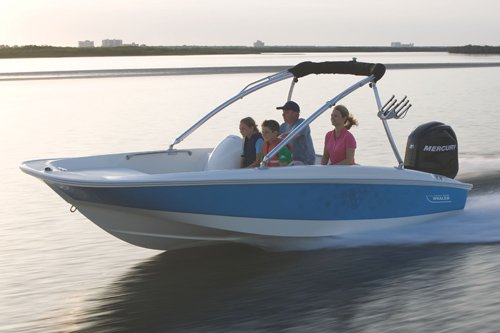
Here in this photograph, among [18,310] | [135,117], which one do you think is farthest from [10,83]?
[18,310]

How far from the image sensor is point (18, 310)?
6.52 meters

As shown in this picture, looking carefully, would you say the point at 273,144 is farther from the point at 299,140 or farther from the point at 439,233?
the point at 439,233

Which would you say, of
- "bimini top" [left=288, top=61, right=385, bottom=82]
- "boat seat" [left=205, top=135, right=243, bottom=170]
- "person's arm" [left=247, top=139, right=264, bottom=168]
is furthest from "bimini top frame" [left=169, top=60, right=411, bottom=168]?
"person's arm" [left=247, top=139, right=264, bottom=168]

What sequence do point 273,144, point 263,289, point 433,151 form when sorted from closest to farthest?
point 263,289 < point 273,144 < point 433,151

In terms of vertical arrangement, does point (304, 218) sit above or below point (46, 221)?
above

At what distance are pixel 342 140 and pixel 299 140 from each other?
425mm

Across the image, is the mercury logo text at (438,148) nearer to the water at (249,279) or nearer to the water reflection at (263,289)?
the water at (249,279)

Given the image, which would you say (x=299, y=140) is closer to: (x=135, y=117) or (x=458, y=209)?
(x=458, y=209)

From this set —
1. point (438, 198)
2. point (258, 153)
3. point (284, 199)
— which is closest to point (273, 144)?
point (258, 153)

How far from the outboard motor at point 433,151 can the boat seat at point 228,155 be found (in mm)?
1763

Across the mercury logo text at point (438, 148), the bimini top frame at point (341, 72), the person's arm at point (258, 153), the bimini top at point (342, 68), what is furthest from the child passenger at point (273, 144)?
the mercury logo text at point (438, 148)

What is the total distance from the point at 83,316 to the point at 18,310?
1.59 ft

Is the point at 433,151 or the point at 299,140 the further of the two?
the point at 433,151

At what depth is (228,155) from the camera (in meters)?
8.37
